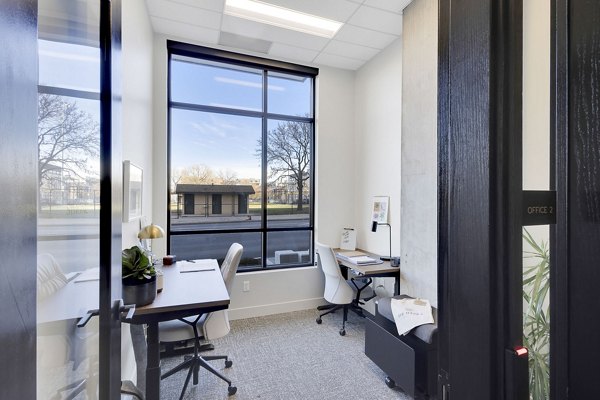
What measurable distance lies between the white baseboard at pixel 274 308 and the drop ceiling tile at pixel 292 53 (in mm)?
3253

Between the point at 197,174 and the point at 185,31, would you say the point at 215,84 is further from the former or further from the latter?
the point at 197,174

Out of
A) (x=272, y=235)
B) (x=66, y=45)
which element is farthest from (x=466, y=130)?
(x=272, y=235)

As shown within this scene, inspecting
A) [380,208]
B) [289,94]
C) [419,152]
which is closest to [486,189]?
[419,152]

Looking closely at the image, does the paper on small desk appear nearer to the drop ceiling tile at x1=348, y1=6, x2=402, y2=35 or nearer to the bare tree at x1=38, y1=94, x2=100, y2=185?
the bare tree at x1=38, y1=94, x2=100, y2=185

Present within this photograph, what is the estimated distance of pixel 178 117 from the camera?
3.49 meters

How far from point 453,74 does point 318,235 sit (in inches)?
138

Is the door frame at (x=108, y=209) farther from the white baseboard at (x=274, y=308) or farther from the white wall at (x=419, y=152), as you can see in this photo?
the white baseboard at (x=274, y=308)

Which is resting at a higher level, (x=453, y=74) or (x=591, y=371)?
(x=453, y=74)

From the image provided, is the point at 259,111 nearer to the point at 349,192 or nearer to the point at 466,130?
the point at 349,192

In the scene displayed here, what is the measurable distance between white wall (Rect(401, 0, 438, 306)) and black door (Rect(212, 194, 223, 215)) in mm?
2224

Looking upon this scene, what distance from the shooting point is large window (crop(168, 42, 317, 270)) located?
350 centimetres

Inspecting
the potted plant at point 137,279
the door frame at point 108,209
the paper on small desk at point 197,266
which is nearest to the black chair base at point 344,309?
the paper on small desk at point 197,266

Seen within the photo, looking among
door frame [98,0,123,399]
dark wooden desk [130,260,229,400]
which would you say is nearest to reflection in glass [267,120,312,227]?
dark wooden desk [130,260,229,400]

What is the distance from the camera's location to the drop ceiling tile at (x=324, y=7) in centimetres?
268
